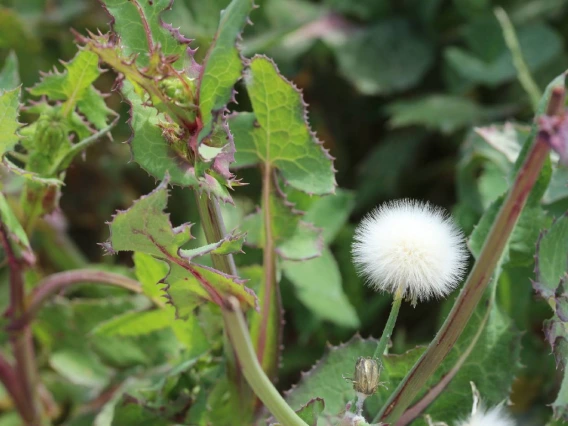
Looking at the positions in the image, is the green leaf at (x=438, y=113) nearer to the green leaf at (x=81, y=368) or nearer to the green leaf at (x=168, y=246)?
the green leaf at (x=81, y=368)

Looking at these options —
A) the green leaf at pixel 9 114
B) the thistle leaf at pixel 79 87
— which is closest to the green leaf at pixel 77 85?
the thistle leaf at pixel 79 87

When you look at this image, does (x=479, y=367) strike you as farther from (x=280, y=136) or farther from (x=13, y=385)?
(x=13, y=385)

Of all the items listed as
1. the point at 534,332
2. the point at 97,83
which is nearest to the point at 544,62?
the point at 534,332

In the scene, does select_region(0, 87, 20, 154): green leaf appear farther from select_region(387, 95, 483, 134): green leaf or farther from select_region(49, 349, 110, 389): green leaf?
select_region(387, 95, 483, 134): green leaf

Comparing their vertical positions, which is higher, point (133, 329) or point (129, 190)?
point (129, 190)

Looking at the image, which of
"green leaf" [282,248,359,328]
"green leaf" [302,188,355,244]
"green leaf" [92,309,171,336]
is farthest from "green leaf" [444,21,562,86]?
"green leaf" [92,309,171,336]

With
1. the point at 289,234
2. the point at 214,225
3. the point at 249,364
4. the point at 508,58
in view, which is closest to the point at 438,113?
the point at 508,58

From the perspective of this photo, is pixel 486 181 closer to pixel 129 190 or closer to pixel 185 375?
pixel 185 375
